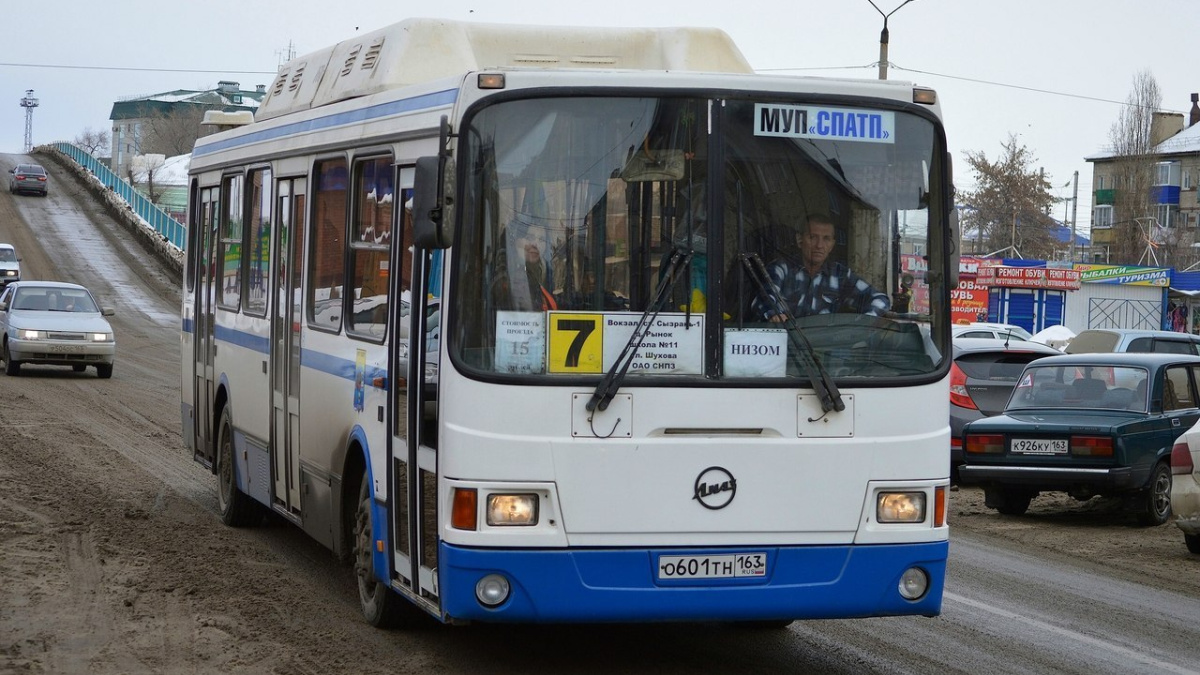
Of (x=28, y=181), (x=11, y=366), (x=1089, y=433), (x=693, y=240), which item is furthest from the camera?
(x=28, y=181)

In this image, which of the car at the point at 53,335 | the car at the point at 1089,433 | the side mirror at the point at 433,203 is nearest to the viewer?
the side mirror at the point at 433,203

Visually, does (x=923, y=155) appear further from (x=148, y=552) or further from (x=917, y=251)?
(x=148, y=552)

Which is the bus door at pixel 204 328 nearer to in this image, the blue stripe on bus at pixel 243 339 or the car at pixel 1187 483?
the blue stripe on bus at pixel 243 339

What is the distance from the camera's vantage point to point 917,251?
6.99 meters

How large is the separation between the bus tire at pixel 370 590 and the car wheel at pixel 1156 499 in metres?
8.15

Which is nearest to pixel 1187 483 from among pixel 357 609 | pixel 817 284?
pixel 817 284

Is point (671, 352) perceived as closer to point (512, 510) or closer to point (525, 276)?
point (525, 276)

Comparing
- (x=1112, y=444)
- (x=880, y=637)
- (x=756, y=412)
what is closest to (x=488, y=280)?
(x=756, y=412)

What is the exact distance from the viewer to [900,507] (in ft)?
22.4

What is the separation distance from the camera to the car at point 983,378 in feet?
56.0

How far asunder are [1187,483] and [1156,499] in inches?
92.8

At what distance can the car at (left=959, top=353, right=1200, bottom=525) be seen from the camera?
1379 cm

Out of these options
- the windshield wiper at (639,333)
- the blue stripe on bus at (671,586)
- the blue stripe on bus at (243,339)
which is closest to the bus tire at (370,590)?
the blue stripe on bus at (671,586)

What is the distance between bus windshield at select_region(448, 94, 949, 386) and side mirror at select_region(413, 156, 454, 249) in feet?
0.37
